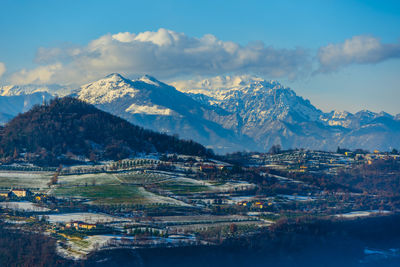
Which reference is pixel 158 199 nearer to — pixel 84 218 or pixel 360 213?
pixel 84 218

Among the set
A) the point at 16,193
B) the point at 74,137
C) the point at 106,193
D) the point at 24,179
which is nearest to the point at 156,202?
the point at 106,193

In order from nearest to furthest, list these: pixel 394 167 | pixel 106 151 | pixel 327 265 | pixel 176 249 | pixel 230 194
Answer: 1. pixel 176 249
2. pixel 327 265
3. pixel 230 194
4. pixel 106 151
5. pixel 394 167

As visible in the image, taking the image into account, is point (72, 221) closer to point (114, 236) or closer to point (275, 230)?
point (114, 236)

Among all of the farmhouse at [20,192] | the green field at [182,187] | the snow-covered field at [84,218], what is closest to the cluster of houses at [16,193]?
the farmhouse at [20,192]

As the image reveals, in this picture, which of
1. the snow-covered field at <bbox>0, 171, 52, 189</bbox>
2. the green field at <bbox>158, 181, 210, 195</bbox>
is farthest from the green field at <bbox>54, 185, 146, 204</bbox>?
the snow-covered field at <bbox>0, 171, 52, 189</bbox>

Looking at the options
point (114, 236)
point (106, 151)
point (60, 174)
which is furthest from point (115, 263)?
point (106, 151)

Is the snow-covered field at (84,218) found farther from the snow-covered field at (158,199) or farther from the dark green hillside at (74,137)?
the dark green hillside at (74,137)
